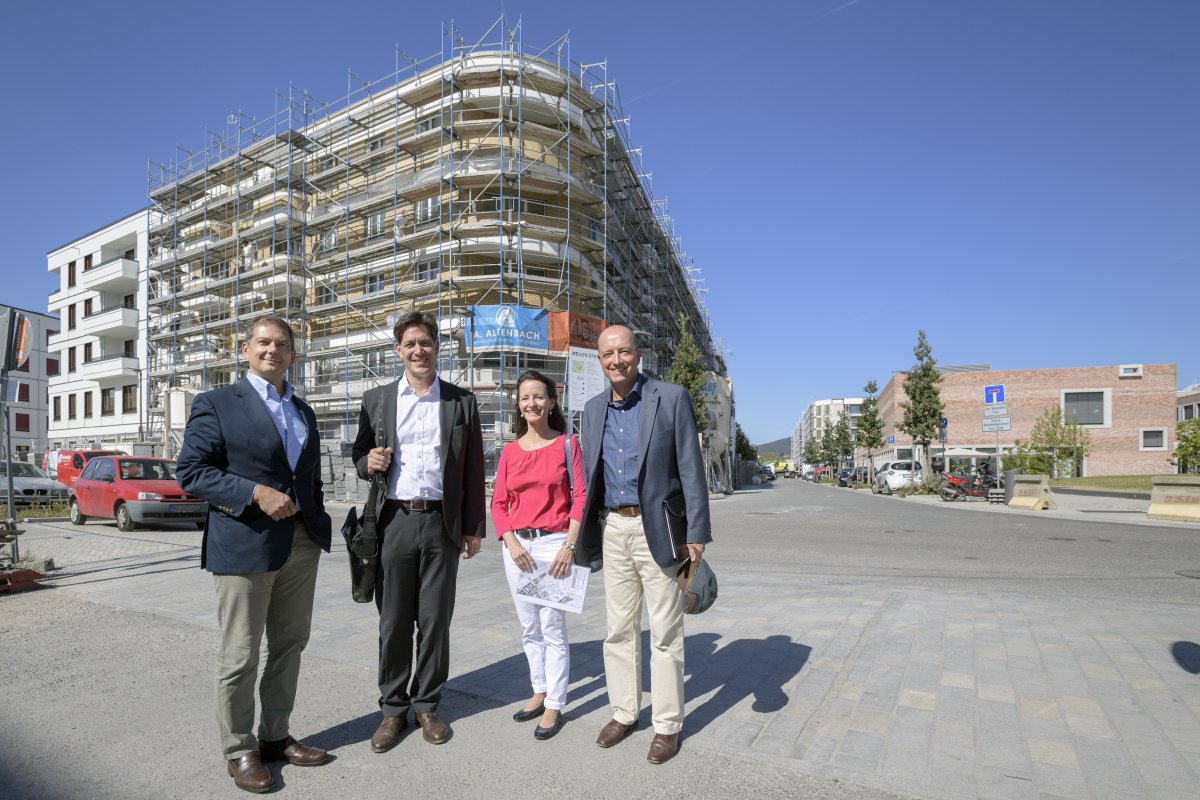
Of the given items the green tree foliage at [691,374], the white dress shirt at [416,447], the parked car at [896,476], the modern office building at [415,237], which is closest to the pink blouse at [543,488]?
the white dress shirt at [416,447]

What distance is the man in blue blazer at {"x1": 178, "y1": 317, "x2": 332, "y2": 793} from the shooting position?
2963 millimetres

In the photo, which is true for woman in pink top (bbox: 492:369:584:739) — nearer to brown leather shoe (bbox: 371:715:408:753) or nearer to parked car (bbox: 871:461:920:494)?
brown leather shoe (bbox: 371:715:408:753)

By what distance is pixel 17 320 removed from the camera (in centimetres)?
778

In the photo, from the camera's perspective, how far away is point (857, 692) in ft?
12.8

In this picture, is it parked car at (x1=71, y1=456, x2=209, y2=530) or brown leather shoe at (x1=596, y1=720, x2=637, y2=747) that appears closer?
brown leather shoe at (x1=596, y1=720, x2=637, y2=747)

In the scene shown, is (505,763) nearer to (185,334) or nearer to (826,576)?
(826,576)

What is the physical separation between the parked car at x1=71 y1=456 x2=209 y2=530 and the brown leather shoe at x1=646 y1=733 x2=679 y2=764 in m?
12.0

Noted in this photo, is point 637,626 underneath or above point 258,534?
underneath

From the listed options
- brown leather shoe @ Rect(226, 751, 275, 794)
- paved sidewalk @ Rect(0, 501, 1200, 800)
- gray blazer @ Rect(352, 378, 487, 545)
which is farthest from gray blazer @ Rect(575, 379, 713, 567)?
brown leather shoe @ Rect(226, 751, 275, 794)

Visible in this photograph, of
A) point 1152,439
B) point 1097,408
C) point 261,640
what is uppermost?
point 1097,408

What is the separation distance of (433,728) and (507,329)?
75.7 feet

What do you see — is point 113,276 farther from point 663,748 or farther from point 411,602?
point 663,748

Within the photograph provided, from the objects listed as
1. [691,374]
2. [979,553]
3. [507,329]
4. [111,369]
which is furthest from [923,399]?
[111,369]

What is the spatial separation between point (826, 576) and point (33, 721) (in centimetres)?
751
